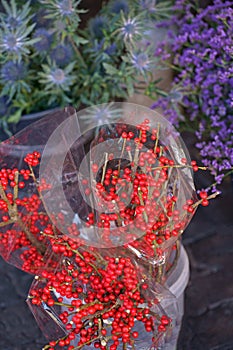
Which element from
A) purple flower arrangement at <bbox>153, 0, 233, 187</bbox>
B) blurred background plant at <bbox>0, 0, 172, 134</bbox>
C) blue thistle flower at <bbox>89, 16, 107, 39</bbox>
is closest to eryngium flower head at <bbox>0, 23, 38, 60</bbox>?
blurred background plant at <bbox>0, 0, 172, 134</bbox>

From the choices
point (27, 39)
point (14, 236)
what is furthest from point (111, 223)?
point (27, 39)

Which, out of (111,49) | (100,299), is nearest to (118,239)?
(100,299)

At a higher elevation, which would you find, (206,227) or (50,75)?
(50,75)

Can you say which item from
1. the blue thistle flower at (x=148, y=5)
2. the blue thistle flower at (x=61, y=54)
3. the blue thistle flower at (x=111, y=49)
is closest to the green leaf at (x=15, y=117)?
the blue thistle flower at (x=61, y=54)

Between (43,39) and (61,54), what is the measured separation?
5cm

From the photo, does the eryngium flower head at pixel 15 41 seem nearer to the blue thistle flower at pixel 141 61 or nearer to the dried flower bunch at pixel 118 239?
the blue thistle flower at pixel 141 61

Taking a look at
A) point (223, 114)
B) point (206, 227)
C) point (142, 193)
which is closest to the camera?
point (142, 193)

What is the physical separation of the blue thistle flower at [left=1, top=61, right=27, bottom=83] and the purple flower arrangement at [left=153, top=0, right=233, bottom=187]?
327 millimetres

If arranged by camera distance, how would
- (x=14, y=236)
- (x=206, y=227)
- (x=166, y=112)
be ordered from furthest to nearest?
(x=206, y=227), (x=166, y=112), (x=14, y=236)

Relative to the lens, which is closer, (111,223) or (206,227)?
(111,223)

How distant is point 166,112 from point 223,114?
6.6 inches

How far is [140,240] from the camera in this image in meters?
0.83

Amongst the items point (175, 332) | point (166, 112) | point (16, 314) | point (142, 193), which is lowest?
point (16, 314)

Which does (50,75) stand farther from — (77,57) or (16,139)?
(16,139)
